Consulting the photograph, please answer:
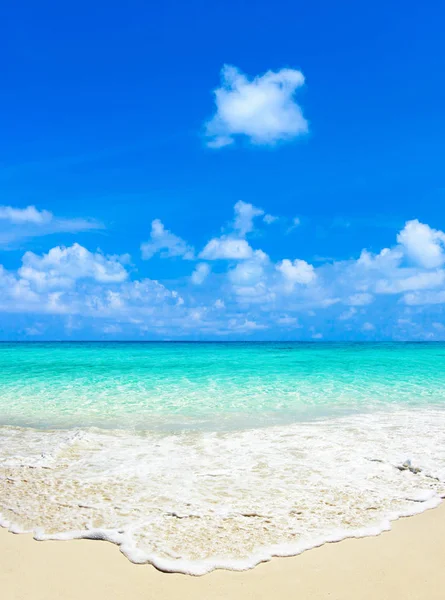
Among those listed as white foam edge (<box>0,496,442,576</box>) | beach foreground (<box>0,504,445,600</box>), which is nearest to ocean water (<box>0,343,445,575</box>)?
white foam edge (<box>0,496,442,576</box>)

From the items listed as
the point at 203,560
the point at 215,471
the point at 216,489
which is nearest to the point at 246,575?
the point at 203,560

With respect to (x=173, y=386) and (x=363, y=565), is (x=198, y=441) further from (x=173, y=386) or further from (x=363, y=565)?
(x=173, y=386)

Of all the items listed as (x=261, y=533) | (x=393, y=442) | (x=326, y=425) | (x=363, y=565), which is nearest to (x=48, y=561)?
(x=261, y=533)

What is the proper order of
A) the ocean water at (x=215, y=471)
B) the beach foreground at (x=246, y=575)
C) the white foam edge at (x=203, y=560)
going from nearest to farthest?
the beach foreground at (x=246, y=575) < the white foam edge at (x=203, y=560) < the ocean water at (x=215, y=471)

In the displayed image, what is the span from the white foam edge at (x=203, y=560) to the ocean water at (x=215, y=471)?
2 cm

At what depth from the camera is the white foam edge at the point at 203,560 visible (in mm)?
3705

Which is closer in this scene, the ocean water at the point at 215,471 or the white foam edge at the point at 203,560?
the white foam edge at the point at 203,560

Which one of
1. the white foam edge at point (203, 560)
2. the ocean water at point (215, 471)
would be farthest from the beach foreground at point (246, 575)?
the ocean water at point (215, 471)

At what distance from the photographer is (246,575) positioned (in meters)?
3.61

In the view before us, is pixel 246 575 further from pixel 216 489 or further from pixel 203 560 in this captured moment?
pixel 216 489

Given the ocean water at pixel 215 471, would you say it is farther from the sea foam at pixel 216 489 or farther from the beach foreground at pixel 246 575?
the beach foreground at pixel 246 575

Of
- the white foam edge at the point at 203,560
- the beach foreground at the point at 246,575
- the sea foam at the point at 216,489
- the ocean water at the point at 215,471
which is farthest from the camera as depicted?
the ocean water at the point at 215,471

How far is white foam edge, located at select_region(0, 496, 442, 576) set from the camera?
12.2 ft

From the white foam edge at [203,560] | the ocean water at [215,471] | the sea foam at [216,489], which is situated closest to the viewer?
the white foam edge at [203,560]
